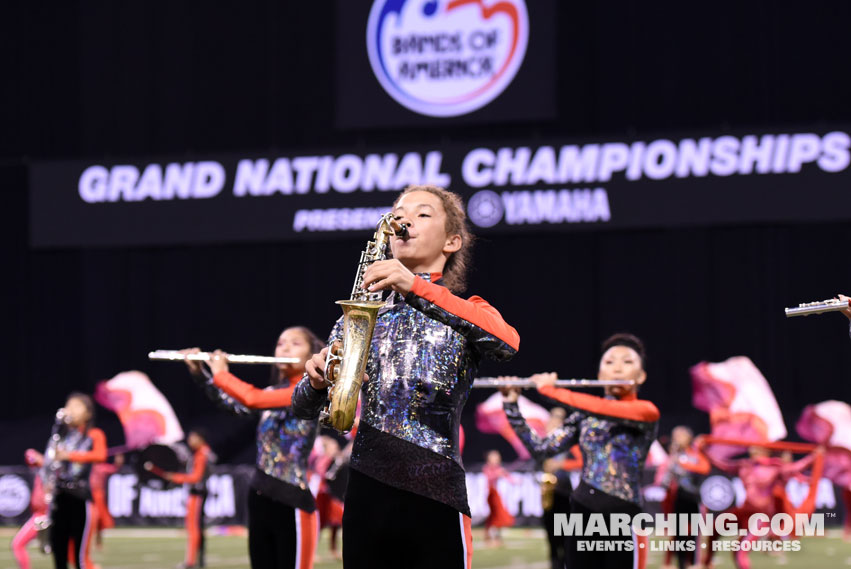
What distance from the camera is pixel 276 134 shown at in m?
17.9

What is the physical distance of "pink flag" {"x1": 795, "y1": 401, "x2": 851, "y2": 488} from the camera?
39.1ft

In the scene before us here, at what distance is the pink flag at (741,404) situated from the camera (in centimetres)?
1135

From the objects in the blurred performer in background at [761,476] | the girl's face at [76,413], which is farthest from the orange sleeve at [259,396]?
the blurred performer in background at [761,476]

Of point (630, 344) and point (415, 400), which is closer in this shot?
point (415, 400)

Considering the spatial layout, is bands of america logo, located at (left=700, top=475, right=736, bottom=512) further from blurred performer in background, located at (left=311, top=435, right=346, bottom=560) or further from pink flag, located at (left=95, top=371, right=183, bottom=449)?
pink flag, located at (left=95, top=371, right=183, bottom=449)

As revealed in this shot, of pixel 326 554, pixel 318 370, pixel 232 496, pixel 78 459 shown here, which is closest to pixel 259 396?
pixel 318 370

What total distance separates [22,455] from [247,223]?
4969 mm

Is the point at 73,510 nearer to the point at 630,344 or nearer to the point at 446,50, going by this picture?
the point at 630,344

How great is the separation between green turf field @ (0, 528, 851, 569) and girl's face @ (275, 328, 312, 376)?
5.21 metres

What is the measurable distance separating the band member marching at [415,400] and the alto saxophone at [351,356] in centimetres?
7

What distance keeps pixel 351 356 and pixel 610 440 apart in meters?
3.07

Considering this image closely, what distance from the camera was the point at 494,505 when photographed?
14.1 metres

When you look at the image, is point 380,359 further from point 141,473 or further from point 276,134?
point 276,134

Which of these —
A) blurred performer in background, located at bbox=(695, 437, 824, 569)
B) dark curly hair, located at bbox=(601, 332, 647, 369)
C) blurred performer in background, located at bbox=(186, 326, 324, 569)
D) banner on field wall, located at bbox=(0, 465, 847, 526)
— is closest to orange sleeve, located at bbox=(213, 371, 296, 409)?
blurred performer in background, located at bbox=(186, 326, 324, 569)
